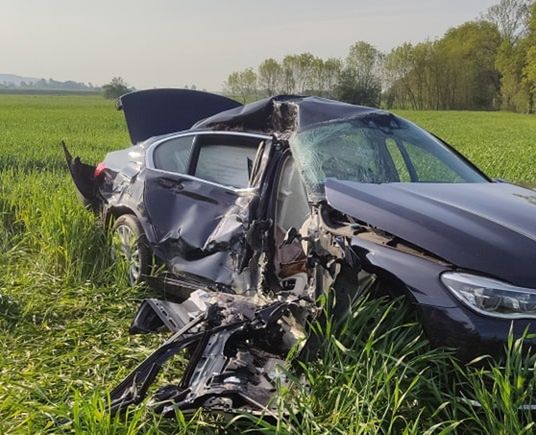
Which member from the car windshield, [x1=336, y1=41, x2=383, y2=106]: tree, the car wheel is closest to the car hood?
the car windshield

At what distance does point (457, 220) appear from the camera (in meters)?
2.99

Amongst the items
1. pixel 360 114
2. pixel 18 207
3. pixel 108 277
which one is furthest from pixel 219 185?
pixel 18 207

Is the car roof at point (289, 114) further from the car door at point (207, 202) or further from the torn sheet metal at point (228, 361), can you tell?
the torn sheet metal at point (228, 361)

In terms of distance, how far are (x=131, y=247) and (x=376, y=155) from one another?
2.19 m

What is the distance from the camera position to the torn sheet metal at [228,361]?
9.22 ft

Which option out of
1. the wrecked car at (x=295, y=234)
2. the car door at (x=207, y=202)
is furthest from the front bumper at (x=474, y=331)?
the car door at (x=207, y=202)

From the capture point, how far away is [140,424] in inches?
109

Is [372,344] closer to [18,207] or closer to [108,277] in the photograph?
[108,277]

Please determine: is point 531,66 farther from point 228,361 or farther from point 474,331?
point 228,361

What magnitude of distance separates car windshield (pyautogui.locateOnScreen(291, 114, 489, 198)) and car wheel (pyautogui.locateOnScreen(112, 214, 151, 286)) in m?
1.70

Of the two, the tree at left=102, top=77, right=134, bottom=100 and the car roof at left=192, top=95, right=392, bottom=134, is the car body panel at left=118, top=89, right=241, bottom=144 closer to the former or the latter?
the car roof at left=192, top=95, right=392, bottom=134

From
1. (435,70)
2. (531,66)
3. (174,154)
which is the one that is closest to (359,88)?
(531,66)

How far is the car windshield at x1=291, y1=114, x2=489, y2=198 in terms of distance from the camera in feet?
12.4

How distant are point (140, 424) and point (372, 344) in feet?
3.67
